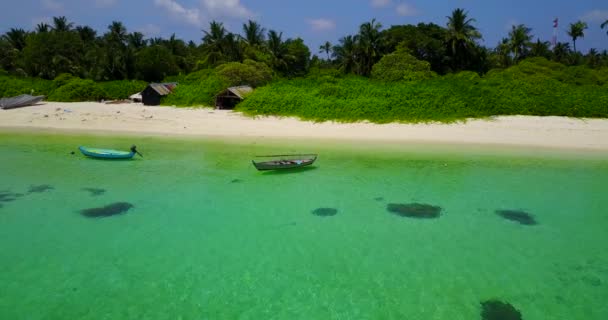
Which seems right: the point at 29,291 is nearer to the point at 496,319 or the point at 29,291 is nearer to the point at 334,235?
the point at 334,235

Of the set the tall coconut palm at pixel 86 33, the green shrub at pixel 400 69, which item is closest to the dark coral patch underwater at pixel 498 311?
the green shrub at pixel 400 69

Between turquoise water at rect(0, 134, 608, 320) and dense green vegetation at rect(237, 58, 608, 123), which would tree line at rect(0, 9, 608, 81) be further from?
turquoise water at rect(0, 134, 608, 320)

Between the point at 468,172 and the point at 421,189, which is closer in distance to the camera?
the point at 421,189

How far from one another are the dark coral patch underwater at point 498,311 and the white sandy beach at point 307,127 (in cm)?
1934

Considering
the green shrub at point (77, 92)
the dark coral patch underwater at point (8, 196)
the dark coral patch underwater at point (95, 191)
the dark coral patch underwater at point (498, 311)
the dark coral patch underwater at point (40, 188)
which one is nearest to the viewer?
the dark coral patch underwater at point (498, 311)

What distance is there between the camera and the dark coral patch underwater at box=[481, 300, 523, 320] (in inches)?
333

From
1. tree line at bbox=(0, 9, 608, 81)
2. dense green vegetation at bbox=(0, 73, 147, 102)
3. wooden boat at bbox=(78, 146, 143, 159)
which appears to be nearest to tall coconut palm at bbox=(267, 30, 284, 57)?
tree line at bbox=(0, 9, 608, 81)

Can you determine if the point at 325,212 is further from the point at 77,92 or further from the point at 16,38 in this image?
the point at 16,38

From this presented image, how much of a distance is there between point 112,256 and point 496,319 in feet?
32.4

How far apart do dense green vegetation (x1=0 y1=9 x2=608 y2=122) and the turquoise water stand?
461 inches

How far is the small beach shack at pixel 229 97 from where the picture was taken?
38938mm

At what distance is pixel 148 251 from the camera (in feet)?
37.9

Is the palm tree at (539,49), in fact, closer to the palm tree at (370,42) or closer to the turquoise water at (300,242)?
the palm tree at (370,42)

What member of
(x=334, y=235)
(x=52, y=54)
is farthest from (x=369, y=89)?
(x=52, y=54)
